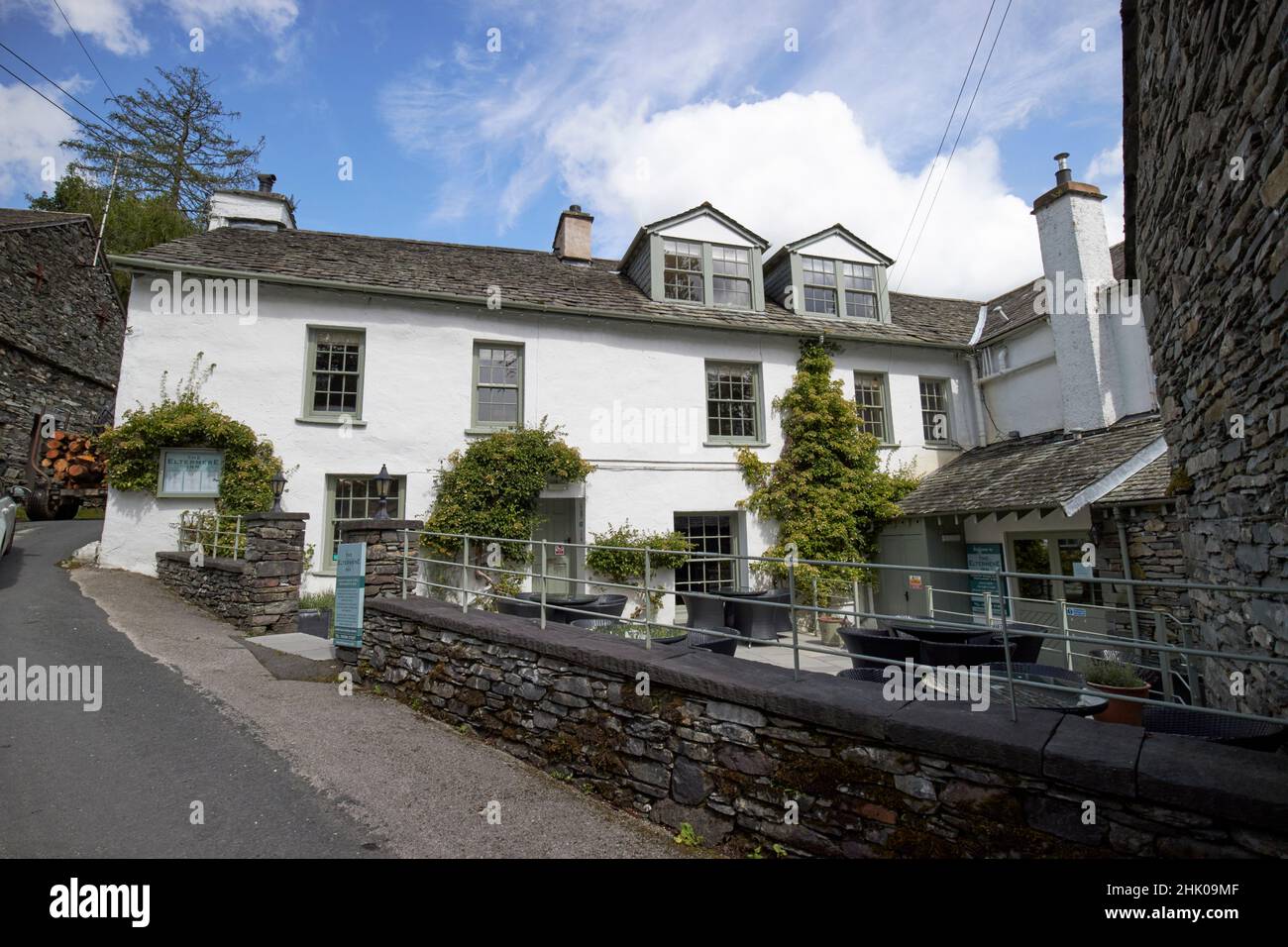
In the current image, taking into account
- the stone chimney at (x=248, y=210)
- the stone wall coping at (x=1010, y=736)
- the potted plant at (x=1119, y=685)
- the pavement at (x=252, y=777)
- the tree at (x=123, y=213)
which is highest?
the tree at (x=123, y=213)

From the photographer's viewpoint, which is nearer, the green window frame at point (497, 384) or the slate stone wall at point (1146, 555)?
the slate stone wall at point (1146, 555)

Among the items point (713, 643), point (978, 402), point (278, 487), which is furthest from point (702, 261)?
point (713, 643)

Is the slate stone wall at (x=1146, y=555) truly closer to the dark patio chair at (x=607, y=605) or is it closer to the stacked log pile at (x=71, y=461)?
the dark patio chair at (x=607, y=605)

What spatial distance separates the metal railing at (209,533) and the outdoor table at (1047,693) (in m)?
10.3

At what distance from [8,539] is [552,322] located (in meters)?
10.7

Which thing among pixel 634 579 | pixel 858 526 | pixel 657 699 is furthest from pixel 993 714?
pixel 858 526

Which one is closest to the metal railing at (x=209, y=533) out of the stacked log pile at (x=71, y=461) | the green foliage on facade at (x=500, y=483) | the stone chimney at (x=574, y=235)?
the green foliage on facade at (x=500, y=483)

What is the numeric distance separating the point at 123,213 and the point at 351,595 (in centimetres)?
2206

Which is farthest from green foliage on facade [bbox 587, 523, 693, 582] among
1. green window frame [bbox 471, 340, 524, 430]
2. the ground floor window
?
green window frame [bbox 471, 340, 524, 430]

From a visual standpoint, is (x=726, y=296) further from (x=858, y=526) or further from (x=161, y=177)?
(x=161, y=177)

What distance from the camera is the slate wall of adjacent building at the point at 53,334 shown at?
1550 centimetres

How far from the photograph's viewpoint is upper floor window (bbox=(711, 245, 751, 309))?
14312 mm

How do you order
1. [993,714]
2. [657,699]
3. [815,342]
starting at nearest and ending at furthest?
1. [993,714]
2. [657,699]
3. [815,342]

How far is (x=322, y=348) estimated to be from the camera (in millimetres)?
11625
